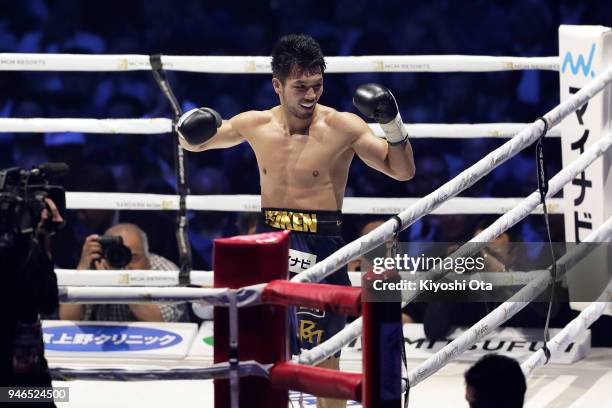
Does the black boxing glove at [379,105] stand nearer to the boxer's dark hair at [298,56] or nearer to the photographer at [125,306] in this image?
the boxer's dark hair at [298,56]

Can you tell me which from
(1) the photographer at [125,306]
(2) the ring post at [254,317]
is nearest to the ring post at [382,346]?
(2) the ring post at [254,317]

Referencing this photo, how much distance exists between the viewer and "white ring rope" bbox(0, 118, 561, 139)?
5395mm

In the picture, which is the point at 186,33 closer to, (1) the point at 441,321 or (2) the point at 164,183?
(2) the point at 164,183

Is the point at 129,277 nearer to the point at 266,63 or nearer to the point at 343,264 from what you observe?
the point at 266,63

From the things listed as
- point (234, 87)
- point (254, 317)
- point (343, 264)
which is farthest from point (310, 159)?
point (234, 87)

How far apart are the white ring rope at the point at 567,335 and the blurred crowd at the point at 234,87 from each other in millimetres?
1499

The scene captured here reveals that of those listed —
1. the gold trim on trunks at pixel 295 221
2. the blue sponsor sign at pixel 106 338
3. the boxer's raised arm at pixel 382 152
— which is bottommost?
the blue sponsor sign at pixel 106 338

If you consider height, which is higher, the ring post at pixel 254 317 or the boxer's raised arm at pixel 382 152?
the boxer's raised arm at pixel 382 152

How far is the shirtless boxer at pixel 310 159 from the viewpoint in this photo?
4.25 meters

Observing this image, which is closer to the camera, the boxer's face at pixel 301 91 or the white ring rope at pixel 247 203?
the boxer's face at pixel 301 91

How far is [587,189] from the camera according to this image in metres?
4.98

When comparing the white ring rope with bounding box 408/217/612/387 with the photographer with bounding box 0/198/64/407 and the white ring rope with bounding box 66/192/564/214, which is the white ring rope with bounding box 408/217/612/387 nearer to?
the white ring rope with bounding box 66/192/564/214

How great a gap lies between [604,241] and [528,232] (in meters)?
1.43

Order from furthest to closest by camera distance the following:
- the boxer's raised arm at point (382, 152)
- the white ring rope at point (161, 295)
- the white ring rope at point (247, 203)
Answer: the white ring rope at point (247, 203), the boxer's raised arm at point (382, 152), the white ring rope at point (161, 295)
